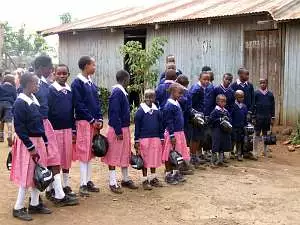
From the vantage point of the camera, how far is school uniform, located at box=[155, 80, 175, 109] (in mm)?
7341

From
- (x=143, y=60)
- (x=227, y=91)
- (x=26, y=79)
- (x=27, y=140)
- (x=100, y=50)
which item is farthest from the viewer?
(x=100, y=50)

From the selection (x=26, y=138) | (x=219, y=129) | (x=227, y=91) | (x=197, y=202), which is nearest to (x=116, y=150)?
(x=197, y=202)

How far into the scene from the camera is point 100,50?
17594 mm

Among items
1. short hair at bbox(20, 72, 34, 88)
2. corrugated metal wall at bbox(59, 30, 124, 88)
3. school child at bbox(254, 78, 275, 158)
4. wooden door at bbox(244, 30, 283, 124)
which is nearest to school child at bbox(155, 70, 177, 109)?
school child at bbox(254, 78, 275, 158)

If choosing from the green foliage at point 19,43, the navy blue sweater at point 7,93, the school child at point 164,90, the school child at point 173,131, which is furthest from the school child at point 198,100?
the green foliage at point 19,43

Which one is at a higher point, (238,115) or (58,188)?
(238,115)

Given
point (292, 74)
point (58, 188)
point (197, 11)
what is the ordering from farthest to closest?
point (197, 11) → point (292, 74) → point (58, 188)

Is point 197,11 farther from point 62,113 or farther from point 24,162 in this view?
point 24,162

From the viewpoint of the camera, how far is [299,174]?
7.77m

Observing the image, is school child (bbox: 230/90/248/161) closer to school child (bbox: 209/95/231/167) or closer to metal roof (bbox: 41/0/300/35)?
school child (bbox: 209/95/231/167)

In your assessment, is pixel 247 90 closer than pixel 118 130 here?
No

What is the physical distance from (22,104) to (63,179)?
138 centimetres

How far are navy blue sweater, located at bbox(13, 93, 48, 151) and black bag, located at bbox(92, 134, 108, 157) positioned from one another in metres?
0.98

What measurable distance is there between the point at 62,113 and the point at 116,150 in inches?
37.5
